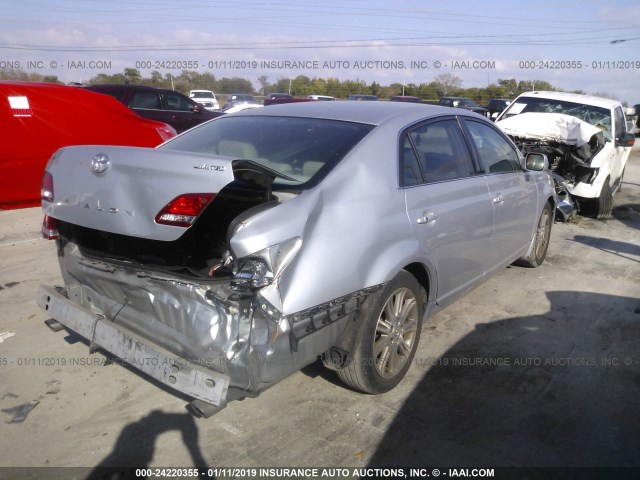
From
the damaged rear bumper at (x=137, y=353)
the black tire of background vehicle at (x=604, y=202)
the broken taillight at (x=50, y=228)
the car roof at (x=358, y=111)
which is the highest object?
the car roof at (x=358, y=111)

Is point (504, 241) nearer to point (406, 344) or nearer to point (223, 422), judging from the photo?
point (406, 344)

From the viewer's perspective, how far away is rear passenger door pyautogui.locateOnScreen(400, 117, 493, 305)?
3324 millimetres

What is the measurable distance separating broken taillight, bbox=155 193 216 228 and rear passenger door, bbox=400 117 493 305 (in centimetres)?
128

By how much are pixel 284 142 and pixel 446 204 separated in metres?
1.13

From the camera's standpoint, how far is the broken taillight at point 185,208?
2445 millimetres

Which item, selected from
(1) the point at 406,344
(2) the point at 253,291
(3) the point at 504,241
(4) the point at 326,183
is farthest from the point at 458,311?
(2) the point at 253,291

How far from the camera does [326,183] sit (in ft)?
9.18

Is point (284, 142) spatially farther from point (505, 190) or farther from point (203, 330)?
point (505, 190)

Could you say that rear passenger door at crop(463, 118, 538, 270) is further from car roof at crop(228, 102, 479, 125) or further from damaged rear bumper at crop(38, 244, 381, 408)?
damaged rear bumper at crop(38, 244, 381, 408)

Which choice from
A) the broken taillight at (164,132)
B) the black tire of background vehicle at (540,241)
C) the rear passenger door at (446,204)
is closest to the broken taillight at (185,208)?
the rear passenger door at (446,204)

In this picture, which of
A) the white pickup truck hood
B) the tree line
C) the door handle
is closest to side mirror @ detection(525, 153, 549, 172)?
the door handle

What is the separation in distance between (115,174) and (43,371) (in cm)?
165

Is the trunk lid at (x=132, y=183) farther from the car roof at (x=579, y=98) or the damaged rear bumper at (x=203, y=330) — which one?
the car roof at (x=579, y=98)

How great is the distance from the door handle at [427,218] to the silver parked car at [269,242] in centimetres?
2
